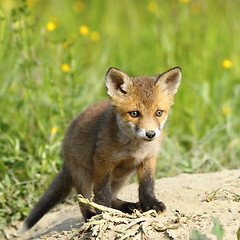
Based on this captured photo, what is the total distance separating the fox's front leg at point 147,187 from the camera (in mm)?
4195

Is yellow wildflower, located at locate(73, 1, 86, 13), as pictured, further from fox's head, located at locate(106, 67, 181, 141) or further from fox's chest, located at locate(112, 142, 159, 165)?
fox's chest, located at locate(112, 142, 159, 165)

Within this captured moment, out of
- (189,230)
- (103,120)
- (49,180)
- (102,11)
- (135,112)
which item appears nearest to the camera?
(189,230)

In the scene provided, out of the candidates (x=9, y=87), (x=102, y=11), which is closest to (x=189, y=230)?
(x=9, y=87)

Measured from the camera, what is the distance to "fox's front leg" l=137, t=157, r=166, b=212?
419 centimetres

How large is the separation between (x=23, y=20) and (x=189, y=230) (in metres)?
3.31

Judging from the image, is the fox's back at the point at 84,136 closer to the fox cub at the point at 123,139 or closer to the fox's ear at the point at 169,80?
the fox cub at the point at 123,139

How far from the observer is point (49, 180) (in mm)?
5672

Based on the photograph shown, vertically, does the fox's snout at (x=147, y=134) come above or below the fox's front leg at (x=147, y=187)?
above

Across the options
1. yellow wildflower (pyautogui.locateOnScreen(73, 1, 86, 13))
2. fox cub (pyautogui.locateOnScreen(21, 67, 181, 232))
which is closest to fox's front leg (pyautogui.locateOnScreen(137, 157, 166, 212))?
fox cub (pyautogui.locateOnScreen(21, 67, 181, 232))

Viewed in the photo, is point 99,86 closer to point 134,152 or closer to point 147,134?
point 134,152

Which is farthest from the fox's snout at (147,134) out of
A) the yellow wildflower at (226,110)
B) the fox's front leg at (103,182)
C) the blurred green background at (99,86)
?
the yellow wildflower at (226,110)

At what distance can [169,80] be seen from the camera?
4.54 m

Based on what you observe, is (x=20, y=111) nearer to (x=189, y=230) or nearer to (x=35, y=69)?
(x=35, y=69)

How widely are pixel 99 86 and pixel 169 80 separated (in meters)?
3.08
